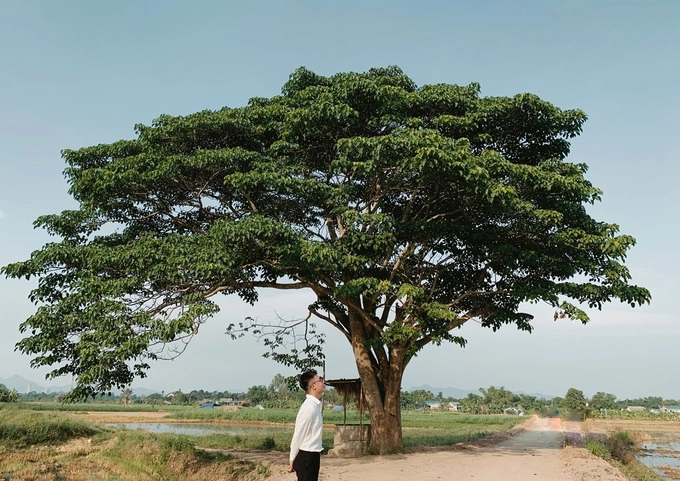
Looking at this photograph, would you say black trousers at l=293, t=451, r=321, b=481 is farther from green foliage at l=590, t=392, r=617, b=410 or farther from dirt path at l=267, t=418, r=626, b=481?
green foliage at l=590, t=392, r=617, b=410

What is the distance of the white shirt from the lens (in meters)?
5.56

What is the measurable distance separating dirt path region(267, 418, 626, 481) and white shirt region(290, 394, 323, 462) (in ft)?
17.2

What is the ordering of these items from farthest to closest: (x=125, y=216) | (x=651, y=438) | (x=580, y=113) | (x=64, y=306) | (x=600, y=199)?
(x=651, y=438) < (x=125, y=216) < (x=580, y=113) < (x=600, y=199) < (x=64, y=306)

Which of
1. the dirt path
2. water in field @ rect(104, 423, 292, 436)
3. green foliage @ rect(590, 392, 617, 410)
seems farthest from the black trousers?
green foliage @ rect(590, 392, 617, 410)

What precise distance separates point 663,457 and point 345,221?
2158 cm

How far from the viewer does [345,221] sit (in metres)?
13.7

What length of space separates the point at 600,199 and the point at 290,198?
7225 millimetres

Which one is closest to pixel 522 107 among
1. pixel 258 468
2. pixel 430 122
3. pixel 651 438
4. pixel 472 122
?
pixel 472 122

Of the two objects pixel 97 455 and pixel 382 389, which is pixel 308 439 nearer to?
pixel 382 389

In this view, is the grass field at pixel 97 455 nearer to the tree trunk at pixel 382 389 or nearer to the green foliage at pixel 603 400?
the tree trunk at pixel 382 389

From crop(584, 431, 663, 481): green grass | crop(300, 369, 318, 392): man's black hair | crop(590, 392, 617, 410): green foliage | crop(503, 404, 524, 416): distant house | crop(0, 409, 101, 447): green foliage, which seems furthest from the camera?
crop(590, 392, 617, 410): green foliage

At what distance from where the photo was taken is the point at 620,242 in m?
12.6

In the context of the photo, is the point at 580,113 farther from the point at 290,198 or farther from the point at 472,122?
the point at 290,198

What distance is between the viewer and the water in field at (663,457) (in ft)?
64.9
